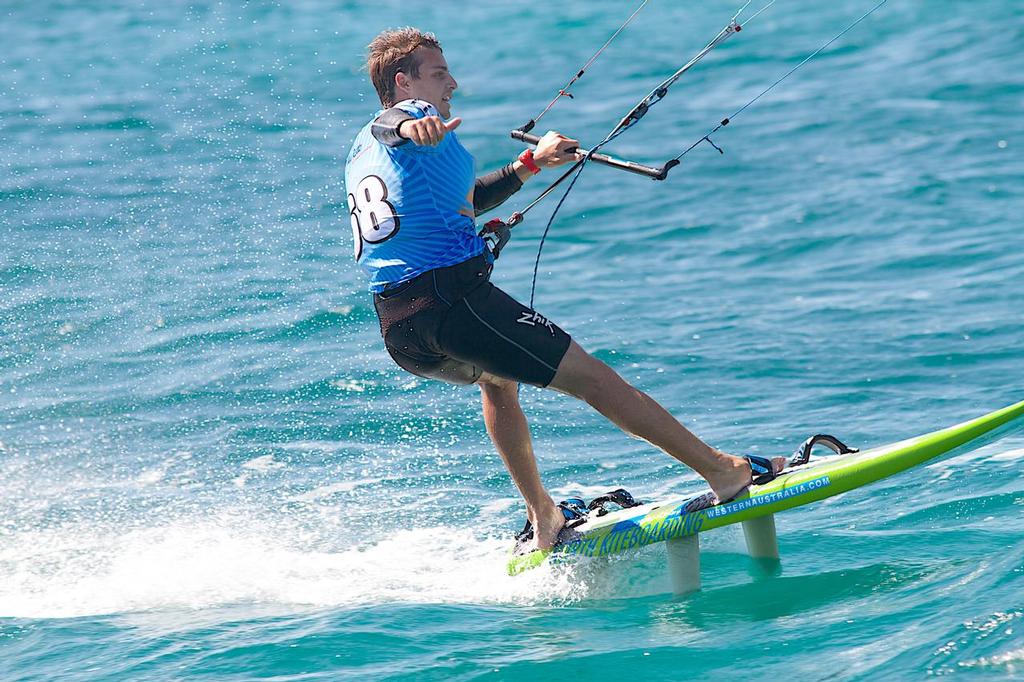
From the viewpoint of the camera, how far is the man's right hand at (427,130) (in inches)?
179

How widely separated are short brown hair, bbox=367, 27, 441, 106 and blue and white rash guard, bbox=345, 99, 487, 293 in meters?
0.15

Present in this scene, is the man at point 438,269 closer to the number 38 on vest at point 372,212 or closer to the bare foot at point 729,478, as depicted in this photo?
the number 38 on vest at point 372,212

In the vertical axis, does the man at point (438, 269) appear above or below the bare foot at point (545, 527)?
above

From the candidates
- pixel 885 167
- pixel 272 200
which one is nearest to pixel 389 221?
pixel 272 200

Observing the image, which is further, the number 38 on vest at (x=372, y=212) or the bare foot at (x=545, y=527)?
the bare foot at (x=545, y=527)

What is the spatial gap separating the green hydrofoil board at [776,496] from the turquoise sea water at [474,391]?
0.31 ft

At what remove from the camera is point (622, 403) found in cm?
498

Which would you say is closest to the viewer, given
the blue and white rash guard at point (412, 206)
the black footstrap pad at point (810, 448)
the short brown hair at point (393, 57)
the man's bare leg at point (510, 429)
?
the blue and white rash guard at point (412, 206)

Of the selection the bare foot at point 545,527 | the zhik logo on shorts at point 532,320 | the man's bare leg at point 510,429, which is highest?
the zhik logo on shorts at point 532,320

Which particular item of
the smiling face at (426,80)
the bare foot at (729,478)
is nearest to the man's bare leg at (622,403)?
the bare foot at (729,478)

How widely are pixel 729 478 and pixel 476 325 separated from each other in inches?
46.7

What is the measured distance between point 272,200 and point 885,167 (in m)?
5.81

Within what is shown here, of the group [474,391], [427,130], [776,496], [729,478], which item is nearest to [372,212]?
[427,130]

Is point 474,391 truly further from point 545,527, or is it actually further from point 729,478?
point 729,478
